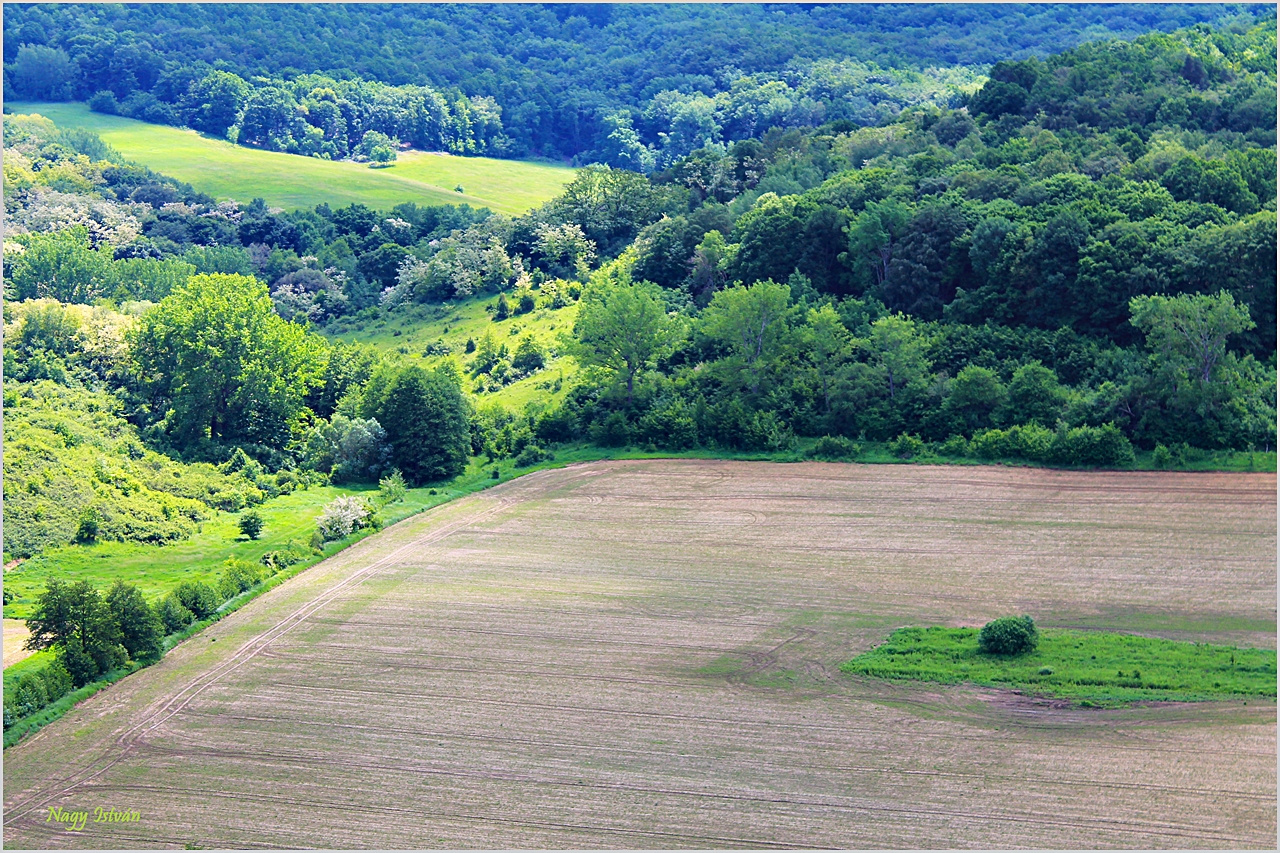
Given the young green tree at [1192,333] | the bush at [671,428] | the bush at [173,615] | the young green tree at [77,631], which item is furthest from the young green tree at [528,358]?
the young green tree at [77,631]

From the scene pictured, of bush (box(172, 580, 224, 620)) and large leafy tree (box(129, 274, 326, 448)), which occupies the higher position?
large leafy tree (box(129, 274, 326, 448))

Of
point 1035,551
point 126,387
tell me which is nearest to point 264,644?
point 1035,551

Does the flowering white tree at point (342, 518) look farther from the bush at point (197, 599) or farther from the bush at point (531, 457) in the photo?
the bush at point (531, 457)

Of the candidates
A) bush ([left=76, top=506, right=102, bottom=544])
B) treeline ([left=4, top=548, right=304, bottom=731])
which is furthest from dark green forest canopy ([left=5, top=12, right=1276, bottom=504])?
treeline ([left=4, top=548, right=304, bottom=731])

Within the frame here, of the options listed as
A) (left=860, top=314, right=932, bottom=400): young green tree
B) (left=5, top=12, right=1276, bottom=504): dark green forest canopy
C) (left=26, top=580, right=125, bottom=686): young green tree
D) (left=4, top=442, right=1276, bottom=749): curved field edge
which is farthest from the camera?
(left=860, top=314, right=932, bottom=400): young green tree

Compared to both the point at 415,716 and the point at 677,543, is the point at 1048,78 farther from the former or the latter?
the point at 415,716

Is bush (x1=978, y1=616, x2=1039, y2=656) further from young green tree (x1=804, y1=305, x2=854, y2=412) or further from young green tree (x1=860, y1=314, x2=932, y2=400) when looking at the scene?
young green tree (x1=804, y1=305, x2=854, y2=412)
